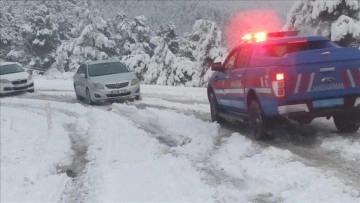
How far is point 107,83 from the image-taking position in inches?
680

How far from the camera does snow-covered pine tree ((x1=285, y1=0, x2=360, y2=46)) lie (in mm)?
18234

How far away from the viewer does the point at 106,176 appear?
7.39 meters

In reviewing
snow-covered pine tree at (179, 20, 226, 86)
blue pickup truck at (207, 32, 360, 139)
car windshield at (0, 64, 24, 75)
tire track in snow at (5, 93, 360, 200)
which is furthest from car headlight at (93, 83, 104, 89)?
snow-covered pine tree at (179, 20, 226, 86)

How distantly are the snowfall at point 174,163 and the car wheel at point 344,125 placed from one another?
23cm

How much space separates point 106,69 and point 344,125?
452 inches

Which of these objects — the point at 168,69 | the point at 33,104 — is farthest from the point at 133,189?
the point at 168,69

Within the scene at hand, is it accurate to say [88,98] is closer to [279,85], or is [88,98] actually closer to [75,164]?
[75,164]

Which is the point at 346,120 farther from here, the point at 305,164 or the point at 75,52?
the point at 75,52

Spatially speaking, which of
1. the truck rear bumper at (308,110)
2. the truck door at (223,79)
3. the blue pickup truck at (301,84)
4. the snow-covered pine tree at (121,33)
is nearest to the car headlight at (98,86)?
the truck door at (223,79)

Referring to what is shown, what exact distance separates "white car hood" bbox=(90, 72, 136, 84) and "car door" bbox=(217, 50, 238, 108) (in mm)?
7392

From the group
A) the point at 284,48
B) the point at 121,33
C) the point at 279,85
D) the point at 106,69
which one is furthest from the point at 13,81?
the point at 121,33

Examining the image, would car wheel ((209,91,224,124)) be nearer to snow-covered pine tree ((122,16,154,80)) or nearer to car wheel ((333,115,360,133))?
car wheel ((333,115,360,133))

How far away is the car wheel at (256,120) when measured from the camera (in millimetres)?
8523

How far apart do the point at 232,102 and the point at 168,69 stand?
960 inches
